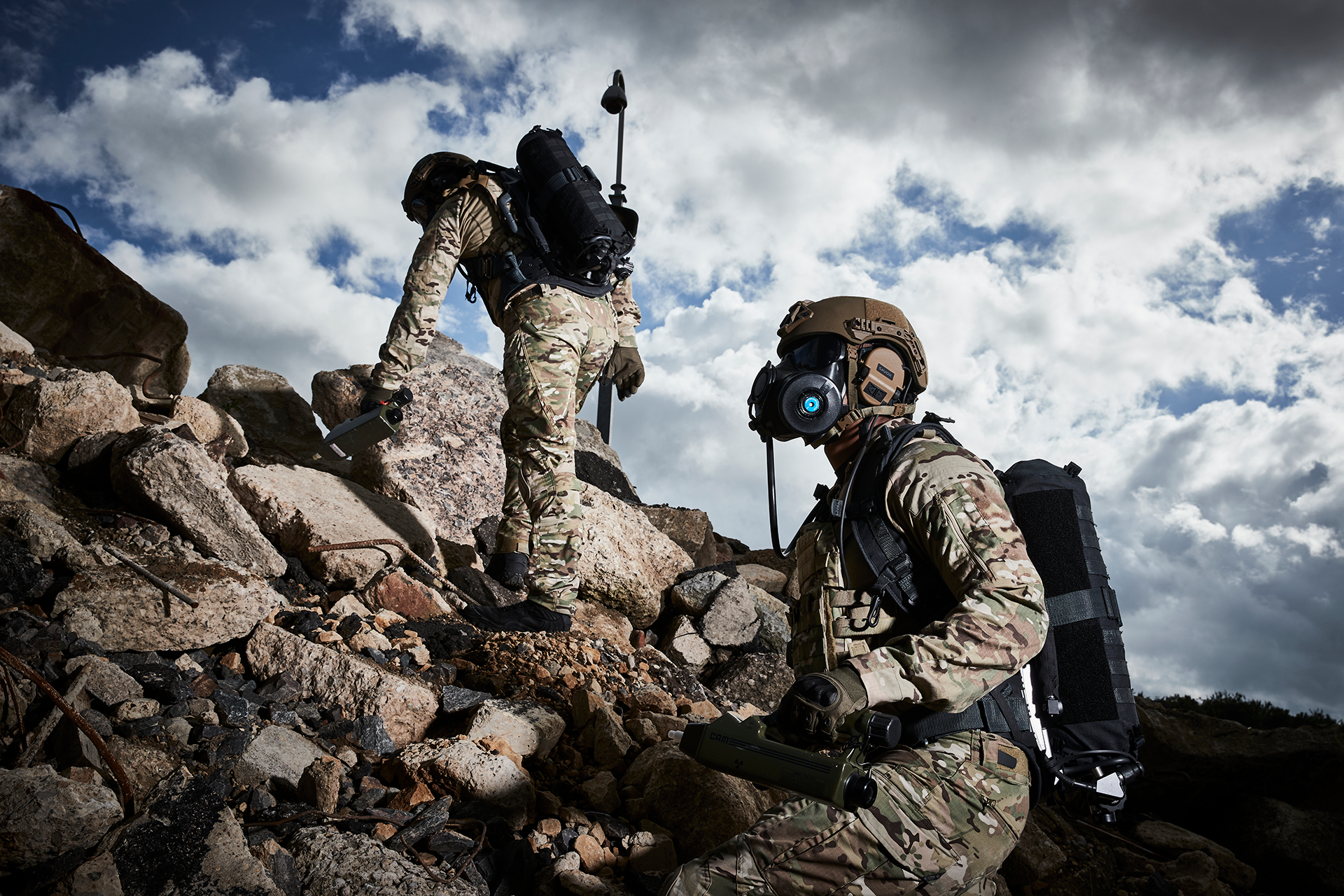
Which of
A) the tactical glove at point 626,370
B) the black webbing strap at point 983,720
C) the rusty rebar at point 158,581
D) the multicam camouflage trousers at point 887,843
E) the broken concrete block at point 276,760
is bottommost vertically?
the multicam camouflage trousers at point 887,843

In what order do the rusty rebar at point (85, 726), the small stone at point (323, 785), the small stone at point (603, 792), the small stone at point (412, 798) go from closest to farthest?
the rusty rebar at point (85, 726) < the small stone at point (323, 785) < the small stone at point (412, 798) < the small stone at point (603, 792)

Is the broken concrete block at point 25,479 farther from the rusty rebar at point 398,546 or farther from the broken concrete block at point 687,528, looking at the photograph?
the broken concrete block at point 687,528

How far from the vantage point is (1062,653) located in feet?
8.03

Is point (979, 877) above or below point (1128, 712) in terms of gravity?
below

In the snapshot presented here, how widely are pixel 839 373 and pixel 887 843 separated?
5.06ft

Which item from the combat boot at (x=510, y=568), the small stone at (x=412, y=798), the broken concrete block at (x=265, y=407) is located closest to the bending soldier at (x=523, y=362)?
the combat boot at (x=510, y=568)

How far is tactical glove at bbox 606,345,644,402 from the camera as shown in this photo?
609 cm

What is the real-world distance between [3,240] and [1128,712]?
28.4 ft

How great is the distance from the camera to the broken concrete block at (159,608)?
133 inches

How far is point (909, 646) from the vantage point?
215 centimetres

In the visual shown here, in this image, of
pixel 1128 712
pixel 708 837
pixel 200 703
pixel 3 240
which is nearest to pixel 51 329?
pixel 3 240

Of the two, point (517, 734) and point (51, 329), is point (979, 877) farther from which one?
point (51, 329)

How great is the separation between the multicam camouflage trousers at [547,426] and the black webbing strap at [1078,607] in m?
3.16

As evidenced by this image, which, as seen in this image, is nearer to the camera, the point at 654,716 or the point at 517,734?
the point at 517,734
